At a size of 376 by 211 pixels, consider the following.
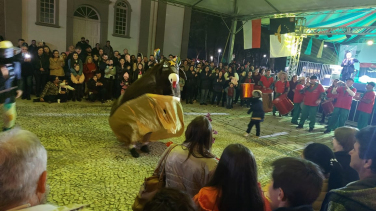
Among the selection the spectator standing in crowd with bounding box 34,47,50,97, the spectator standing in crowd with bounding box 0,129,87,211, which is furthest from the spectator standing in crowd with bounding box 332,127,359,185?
the spectator standing in crowd with bounding box 34,47,50,97

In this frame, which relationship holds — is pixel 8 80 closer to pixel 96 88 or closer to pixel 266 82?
pixel 96 88

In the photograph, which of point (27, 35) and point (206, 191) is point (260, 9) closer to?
point (27, 35)

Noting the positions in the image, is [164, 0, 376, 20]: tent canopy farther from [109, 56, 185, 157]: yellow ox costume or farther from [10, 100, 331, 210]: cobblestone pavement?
[109, 56, 185, 157]: yellow ox costume

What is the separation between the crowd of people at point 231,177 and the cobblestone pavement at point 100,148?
5.15 feet

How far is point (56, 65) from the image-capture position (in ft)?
30.5

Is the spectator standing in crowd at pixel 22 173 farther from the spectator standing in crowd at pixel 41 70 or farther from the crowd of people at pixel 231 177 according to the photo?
the spectator standing in crowd at pixel 41 70

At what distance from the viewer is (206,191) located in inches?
73.0

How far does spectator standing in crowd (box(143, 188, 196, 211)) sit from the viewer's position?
1.14 m

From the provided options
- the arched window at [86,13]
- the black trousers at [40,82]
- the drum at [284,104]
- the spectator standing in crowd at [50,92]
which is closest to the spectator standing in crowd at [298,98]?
the drum at [284,104]

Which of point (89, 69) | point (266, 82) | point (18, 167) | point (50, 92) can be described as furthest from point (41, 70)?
point (18, 167)

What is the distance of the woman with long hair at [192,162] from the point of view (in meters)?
2.28

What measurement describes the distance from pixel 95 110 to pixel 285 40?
9.42 m

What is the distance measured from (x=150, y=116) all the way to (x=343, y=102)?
270 inches

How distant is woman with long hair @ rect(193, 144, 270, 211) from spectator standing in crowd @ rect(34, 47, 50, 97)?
9.22 m
